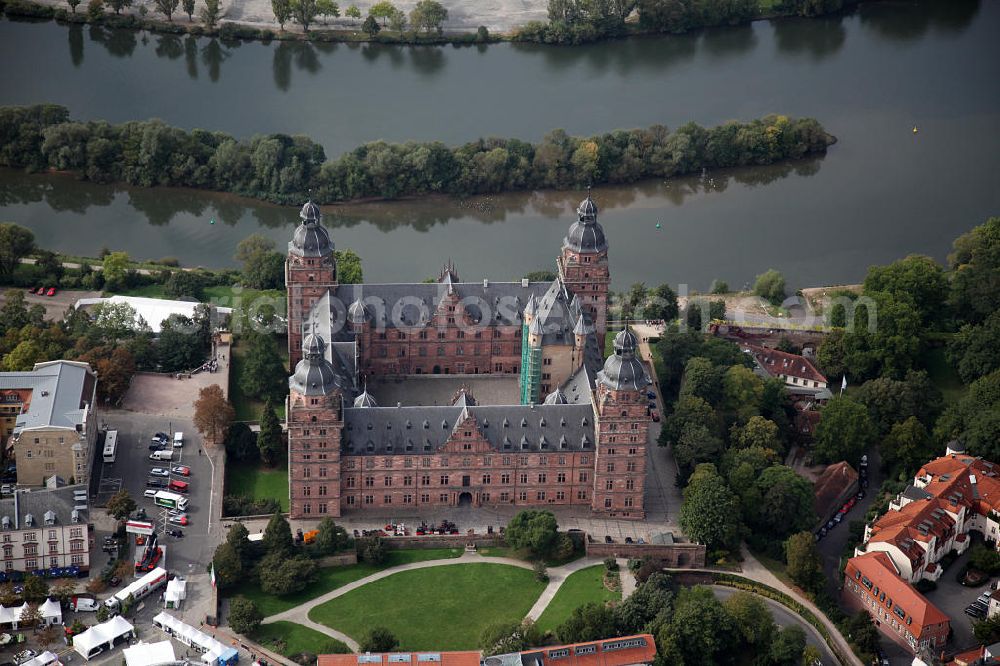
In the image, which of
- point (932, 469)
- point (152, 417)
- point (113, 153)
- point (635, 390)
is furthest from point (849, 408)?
point (113, 153)

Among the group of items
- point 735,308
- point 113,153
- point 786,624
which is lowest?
point 786,624

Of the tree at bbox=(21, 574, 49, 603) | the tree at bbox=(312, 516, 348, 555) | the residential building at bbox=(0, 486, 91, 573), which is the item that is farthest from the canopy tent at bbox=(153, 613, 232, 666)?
the tree at bbox=(312, 516, 348, 555)

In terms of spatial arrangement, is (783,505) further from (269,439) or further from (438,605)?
(269,439)

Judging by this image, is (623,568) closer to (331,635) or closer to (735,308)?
(331,635)

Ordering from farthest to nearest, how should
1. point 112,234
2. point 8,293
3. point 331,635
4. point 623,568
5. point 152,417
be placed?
point 112,234, point 8,293, point 152,417, point 623,568, point 331,635

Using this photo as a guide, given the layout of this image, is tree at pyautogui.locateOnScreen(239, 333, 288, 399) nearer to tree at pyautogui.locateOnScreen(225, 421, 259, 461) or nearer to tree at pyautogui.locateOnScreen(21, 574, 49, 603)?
tree at pyautogui.locateOnScreen(225, 421, 259, 461)

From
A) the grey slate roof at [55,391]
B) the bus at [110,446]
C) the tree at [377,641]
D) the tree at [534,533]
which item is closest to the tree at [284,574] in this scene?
the tree at [377,641]
